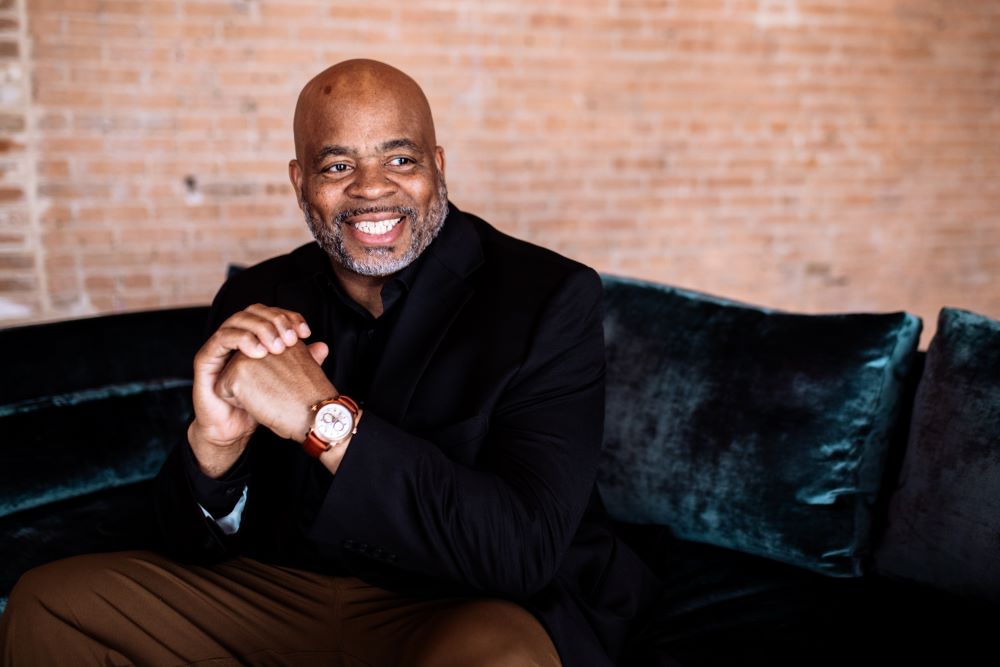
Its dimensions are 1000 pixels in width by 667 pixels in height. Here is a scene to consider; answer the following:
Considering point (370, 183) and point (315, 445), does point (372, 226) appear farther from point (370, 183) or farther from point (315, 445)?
point (315, 445)

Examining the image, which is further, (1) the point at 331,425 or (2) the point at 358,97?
(2) the point at 358,97

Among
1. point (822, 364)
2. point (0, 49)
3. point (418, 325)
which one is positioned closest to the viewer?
point (418, 325)

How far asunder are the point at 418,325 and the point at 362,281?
0.27m

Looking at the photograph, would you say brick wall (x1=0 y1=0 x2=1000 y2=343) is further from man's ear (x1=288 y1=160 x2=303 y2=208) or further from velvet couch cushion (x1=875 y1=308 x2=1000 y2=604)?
velvet couch cushion (x1=875 y1=308 x2=1000 y2=604)

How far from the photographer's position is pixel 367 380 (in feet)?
5.92

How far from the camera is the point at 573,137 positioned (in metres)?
4.08

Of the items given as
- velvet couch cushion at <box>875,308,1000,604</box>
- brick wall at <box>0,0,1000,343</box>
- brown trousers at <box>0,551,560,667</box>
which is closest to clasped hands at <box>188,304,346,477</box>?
brown trousers at <box>0,551,560,667</box>

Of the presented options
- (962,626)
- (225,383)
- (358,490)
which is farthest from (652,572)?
(225,383)

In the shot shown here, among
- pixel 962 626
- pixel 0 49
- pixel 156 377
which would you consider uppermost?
pixel 0 49

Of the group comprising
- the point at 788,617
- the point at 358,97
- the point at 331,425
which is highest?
the point at 358,97

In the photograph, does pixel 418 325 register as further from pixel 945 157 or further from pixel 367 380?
pixel 945 157

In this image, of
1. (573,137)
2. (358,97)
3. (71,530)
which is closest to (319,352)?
(358,97)

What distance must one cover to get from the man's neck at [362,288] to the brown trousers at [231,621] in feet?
1.85

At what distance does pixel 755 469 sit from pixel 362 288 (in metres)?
0.94
